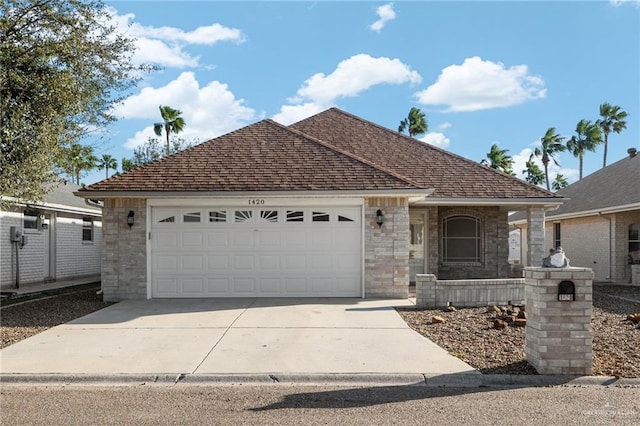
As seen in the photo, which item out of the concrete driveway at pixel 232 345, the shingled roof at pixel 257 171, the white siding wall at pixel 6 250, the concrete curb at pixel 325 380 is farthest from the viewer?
the white siding wall at pixel 6 250

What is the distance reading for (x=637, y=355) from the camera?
7.89m

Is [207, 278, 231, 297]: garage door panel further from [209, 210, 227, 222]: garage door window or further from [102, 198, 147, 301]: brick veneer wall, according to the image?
[102, 198, 147, 301]: brick veneer wall

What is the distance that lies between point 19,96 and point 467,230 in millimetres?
12856

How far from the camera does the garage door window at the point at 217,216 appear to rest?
549 inches

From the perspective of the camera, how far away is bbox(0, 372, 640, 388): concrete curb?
6.65 metres

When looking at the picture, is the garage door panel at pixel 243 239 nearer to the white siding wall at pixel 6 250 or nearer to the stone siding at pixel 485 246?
the stone siding at pixel 485 246

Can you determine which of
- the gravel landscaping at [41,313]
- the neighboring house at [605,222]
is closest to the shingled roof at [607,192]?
the neighboring house at [605,222]

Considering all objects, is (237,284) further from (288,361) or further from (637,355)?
(637,355)

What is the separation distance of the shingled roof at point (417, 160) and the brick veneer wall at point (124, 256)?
23.8 ft

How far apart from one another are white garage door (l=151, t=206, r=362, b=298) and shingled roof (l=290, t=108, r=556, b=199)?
347 centimetres

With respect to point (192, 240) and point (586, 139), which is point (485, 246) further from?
point (586, 139)

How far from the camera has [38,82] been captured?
406 inches

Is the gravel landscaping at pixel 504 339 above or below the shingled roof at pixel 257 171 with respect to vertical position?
below

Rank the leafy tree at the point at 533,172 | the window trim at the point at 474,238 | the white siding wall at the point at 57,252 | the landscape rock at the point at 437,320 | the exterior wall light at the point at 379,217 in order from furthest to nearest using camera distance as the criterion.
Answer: the leafy tree at the point at 533,172 < the window trim at the point at 474,238 < the white siding wall at the point at 57,252 < the exterior wall light at the point at 379,217 < the landscape rock at the point at 437,320
